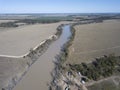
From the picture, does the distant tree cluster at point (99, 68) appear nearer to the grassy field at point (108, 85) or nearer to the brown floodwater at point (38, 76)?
the grassy field at point (108, 85)

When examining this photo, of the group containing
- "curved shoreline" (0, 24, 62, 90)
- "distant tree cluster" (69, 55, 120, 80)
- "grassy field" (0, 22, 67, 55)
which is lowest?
"grassy field" (0, 22, 67, 55)

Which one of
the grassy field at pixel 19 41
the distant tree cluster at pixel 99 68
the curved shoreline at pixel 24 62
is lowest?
the grassy field at pixel 19 41

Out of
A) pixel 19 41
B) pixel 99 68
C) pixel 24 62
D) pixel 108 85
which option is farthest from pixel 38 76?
pixel 19 41

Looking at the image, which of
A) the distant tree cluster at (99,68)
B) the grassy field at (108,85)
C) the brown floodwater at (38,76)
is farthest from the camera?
the distant tree cluster at (99,68)

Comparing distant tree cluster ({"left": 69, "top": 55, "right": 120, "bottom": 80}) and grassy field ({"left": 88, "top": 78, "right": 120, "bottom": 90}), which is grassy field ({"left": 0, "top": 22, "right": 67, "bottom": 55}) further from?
grassy field ({"left": 88, "top": 78, "right": 120, "bottom": 90})

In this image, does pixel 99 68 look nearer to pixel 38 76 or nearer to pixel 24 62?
pixel 38 76

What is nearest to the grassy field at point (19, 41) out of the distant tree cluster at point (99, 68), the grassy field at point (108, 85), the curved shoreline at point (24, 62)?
the curved shoreline at point (24, 62)

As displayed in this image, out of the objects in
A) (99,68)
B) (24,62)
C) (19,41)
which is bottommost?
(19,41)

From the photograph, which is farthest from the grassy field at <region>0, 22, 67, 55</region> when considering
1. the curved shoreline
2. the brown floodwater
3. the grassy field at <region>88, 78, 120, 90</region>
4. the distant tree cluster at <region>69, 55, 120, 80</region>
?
the grassy field at <region>88, 78, 120, 90</region>
